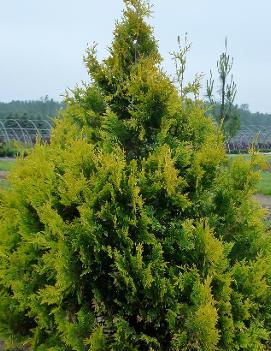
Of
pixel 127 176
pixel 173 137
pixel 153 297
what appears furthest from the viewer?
pixel 173 137

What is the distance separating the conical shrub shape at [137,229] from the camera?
3164 millimetres

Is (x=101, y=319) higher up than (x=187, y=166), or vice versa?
(x=187, y=166)

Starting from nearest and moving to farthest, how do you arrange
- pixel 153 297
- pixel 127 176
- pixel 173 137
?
pixel 153 297 → pixel 127 176 → pixel 173 137

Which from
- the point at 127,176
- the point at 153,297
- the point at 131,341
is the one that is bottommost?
the point at 131,341

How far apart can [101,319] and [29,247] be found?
2.80 ft

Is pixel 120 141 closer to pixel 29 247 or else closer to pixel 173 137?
pixel 173 137

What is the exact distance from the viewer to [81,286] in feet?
10.8

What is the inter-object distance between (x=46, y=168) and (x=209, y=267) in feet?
4.84

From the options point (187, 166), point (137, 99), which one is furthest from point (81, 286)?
point (137, 99)

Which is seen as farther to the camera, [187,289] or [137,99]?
[137,99]

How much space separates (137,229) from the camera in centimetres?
323

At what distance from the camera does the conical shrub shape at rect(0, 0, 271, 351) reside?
3.16 m

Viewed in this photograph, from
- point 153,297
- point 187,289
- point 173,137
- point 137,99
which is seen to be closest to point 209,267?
point 187,289

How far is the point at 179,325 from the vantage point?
3.21m
